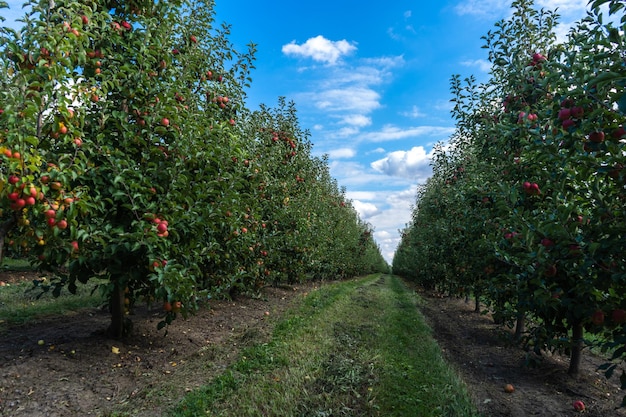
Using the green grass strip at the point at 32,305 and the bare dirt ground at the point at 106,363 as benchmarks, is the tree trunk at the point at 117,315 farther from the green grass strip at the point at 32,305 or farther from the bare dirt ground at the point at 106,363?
the green grass strip at the point at 32,305

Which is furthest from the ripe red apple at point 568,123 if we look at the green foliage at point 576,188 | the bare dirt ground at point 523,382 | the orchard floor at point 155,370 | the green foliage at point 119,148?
the green foliage at point 119,148

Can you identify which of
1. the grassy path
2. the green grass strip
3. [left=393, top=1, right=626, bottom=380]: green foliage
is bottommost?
the green grass strip

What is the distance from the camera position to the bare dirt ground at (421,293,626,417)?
184 inches

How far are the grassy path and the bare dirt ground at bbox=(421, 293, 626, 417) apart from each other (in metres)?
0.44

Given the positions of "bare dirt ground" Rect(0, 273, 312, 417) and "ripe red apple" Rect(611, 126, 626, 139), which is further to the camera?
"bare dirt ground" Rect(0, 273, 312, 417)

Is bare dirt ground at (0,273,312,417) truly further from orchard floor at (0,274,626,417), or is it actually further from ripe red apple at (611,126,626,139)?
ripe red apple at (611,126,626,139)

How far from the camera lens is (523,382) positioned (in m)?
5.70

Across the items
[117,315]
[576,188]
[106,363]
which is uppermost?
[576,188]

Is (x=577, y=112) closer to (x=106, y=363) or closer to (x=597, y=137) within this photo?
(x=597, y=137)

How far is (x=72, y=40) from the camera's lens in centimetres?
413

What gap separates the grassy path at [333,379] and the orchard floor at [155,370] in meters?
0.37

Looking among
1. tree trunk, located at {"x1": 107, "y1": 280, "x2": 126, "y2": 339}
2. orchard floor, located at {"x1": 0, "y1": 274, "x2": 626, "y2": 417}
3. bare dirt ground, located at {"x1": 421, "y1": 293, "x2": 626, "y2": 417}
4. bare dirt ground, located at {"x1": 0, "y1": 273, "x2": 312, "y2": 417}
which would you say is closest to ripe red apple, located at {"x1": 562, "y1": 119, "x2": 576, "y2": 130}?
bare dirt ground, located at {"x1": 421, "y1": 293, "x2": 626, "y2": 417}

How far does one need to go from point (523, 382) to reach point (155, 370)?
5353 millimetres

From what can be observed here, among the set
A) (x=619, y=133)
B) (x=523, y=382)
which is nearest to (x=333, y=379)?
(x=523, y=382)
